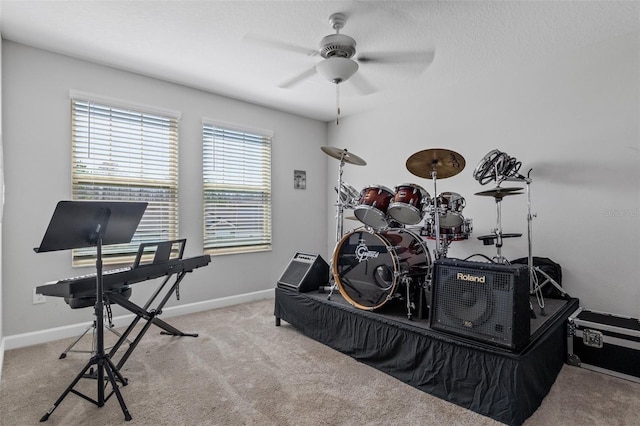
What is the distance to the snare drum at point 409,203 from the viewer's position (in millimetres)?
2473

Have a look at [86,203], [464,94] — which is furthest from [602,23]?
[86,203]

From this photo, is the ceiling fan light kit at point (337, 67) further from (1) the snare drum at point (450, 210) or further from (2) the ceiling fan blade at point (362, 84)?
(1) the snare drum at point (450, 210)

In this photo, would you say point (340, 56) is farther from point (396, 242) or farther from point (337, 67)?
point (396, 242)

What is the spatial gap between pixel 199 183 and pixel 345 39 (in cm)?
225

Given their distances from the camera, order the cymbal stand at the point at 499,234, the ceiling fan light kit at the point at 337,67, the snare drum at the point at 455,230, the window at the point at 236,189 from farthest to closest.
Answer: the window at the point at 236,189
the snare drum at the point at 455,230
the cymbal stand at the point at 499,234
the ceiling fan light kit at the point at 337,67

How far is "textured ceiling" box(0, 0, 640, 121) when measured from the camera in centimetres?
223

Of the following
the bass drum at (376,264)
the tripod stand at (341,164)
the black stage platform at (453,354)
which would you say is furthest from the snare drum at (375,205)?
the black stage platform at (453,354)

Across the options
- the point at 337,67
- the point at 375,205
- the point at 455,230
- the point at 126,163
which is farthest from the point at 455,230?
the point at 126,163

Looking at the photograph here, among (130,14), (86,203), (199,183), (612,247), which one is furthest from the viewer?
(199,183)

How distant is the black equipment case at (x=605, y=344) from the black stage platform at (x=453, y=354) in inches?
2.7

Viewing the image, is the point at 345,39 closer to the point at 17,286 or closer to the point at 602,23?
the point at 602,23

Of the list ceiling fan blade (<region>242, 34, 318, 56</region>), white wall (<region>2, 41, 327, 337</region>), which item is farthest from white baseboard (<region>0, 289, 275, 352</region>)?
ceiling fan blade (<region>242, 34, 318, 56</region>)

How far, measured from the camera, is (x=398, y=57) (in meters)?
2.89

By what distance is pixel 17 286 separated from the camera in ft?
8.82
